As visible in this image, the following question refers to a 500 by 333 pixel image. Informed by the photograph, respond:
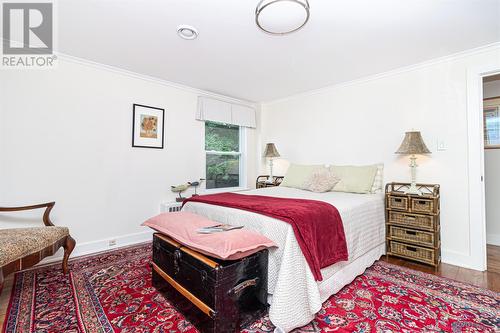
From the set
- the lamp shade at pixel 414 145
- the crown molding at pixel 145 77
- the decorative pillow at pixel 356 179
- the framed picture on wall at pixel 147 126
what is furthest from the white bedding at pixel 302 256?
the crown molding at pixel 145 77

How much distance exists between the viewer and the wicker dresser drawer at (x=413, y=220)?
8.01 ft

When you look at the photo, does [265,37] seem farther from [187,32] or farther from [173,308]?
[173,308]

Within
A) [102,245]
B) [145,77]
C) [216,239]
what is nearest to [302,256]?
[216,239]

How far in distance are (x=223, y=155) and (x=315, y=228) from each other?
2.80 m

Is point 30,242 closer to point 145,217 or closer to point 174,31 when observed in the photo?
point 145,217

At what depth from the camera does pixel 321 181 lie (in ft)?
10.1

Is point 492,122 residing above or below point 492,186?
above

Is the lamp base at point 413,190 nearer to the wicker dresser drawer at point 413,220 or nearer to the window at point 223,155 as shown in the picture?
the wicker dresser drawer at point 413,220

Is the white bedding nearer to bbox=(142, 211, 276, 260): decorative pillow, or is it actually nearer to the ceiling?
bbox=(142, 211, 276, 260): decorative pillow

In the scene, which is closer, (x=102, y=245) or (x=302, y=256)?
(x=302, y=256)

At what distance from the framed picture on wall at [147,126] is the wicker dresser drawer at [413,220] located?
3.13m

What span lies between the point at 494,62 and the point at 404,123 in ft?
3.07

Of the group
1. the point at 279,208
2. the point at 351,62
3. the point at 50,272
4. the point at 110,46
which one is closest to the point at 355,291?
the point at 279,208

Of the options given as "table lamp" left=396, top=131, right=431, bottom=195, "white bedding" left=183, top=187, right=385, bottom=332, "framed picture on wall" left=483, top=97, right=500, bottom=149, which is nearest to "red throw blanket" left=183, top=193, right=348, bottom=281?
"white bedding" left=183, top=187, right=385, bottom=332
